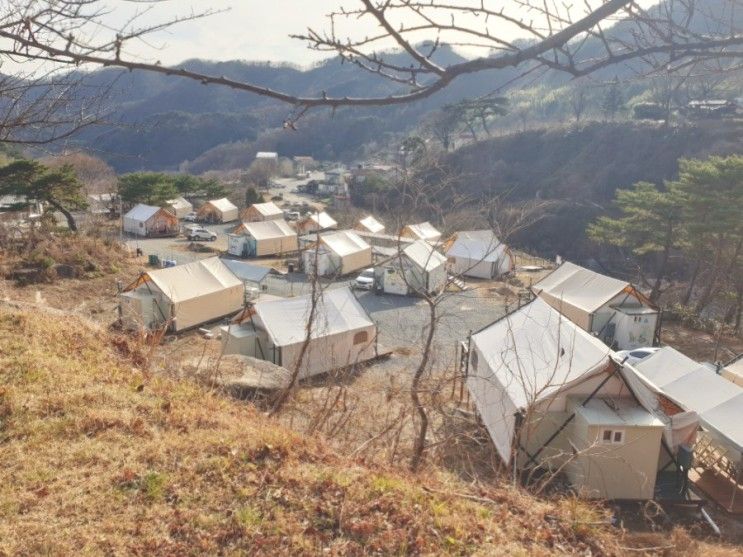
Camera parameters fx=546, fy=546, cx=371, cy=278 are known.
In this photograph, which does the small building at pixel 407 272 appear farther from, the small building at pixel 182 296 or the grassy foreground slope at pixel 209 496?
the grassy foreground slope at pixel 209 496

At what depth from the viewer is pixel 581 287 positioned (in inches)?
650

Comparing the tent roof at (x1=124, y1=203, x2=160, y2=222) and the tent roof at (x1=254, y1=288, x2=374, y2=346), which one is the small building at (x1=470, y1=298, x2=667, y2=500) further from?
the tent roof at (x1=124, y1=203, x2=160, y2=222)

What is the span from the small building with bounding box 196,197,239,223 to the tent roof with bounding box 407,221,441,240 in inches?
556

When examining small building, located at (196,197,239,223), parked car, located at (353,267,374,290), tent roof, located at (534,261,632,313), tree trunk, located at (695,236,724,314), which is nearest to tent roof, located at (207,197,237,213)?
small building, located at (196,197,239,223)

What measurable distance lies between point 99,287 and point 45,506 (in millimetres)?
15966

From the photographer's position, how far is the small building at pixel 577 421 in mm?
7020

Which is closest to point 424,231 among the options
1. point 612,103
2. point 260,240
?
point 260,240

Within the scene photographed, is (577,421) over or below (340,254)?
over

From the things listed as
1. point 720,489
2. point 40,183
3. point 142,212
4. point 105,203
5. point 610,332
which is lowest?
point 610,332

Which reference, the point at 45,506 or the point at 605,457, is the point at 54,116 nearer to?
the point at 45,506

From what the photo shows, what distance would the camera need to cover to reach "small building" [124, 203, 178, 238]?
100ft

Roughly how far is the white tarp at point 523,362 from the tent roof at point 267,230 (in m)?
17.9

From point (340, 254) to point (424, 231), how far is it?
26.9 ft

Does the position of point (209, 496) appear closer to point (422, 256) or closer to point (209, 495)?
point (209, 495)
